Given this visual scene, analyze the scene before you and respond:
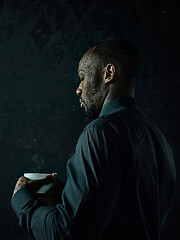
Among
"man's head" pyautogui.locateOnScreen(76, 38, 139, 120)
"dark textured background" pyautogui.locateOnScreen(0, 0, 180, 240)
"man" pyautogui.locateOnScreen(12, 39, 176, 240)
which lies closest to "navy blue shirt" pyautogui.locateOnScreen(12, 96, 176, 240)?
"man" pyautogui.locateOnScreen(12, 39, 176, 240)

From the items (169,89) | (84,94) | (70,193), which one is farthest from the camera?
(169,89)

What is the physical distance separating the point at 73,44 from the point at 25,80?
19.3 inches

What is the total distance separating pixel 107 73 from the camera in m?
0.95

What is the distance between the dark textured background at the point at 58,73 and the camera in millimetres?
2082

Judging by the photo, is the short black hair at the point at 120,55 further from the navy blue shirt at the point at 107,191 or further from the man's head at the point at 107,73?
the navy blue shirt at the point at 107,191

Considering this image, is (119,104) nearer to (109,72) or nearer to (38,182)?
(109,72)

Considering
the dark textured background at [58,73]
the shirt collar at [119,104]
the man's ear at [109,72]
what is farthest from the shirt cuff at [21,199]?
the dark textured background at [58,73]

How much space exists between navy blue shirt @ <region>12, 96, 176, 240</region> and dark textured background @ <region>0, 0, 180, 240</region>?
1287 mm

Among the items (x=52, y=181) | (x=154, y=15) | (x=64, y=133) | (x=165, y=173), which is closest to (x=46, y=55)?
(x=64, y=133)

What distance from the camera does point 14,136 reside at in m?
2.12

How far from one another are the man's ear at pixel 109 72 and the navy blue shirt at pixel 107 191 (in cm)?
15

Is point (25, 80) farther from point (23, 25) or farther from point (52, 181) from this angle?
point (52, 181)

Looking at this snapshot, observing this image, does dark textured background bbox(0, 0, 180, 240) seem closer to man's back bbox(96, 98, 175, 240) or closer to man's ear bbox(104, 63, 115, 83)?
man's ear bbox(104, 63, 115, 83)

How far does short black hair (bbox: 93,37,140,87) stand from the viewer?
3.15ft
